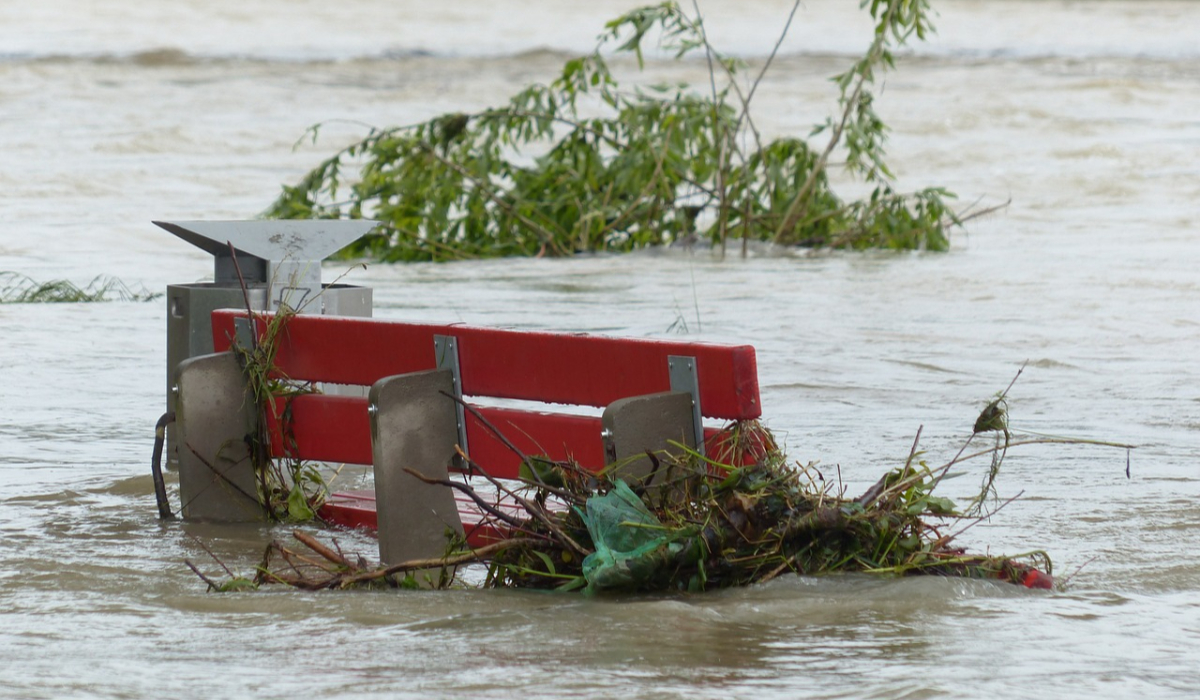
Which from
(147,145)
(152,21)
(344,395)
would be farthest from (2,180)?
(152,21)

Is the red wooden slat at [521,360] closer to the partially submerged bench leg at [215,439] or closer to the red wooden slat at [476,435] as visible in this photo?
the red wooden slat at [476,435]

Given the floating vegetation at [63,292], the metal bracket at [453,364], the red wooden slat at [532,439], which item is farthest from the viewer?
the floating vegetation at [63,292]

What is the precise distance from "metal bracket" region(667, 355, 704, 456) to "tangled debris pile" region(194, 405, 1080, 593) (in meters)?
0.07

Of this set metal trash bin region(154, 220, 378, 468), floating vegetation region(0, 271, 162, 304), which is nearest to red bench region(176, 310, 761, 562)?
metal trash bin region(154, 220, 378, 468)

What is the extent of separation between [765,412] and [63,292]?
598 centimetres

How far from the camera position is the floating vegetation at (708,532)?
4477 millimetres

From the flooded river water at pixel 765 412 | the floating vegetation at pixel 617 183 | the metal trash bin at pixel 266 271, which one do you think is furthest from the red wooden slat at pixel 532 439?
the floating vegetation at pixel 617 183

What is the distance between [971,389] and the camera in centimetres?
873

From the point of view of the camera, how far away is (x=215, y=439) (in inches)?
227

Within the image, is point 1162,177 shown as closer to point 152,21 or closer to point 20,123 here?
point 20,123

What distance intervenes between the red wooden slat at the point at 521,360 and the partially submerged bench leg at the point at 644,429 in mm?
73

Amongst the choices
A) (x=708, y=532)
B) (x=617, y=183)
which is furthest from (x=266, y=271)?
(x=617, y=183)

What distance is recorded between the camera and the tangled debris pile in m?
4.48

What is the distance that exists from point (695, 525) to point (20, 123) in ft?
81.4
